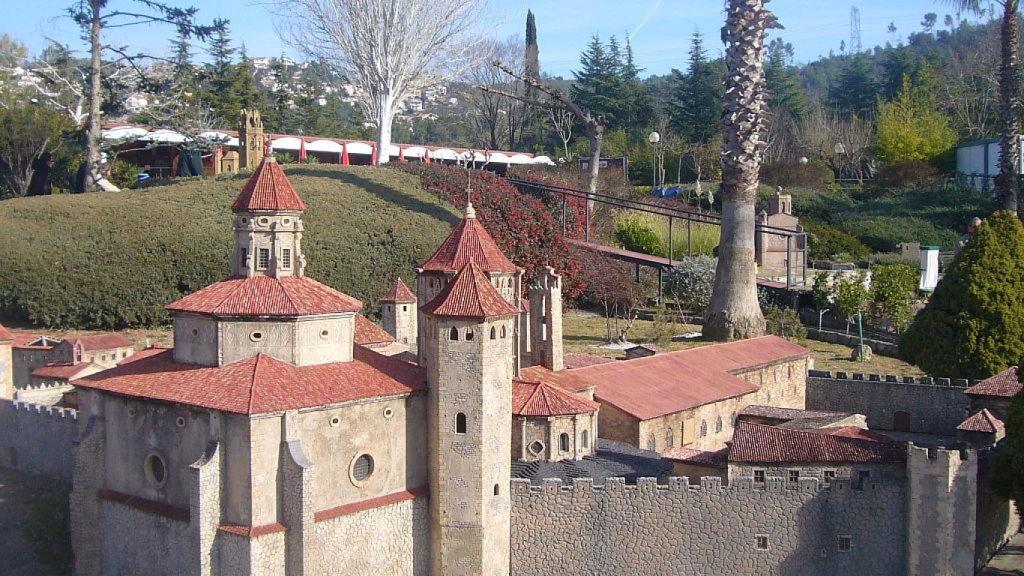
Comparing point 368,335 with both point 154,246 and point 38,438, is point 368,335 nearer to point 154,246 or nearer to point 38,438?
point 38,438

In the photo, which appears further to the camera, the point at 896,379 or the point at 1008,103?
the point at 1008,103

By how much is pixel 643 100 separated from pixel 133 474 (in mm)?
66145

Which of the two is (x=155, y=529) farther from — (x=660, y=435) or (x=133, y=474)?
(x=660, y=435)

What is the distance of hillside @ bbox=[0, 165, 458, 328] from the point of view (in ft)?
112

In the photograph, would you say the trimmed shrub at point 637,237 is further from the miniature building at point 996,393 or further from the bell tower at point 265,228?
the bell tower at point 265,228

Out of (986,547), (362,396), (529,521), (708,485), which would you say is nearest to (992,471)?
(986,547)

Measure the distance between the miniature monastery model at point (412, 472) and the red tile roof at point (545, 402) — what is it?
50mm

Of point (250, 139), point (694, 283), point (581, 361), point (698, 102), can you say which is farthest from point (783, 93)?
point (581, 361)

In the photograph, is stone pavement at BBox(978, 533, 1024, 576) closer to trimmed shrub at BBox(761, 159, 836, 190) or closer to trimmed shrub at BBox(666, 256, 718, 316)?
trimmed shrub at BBox(666, 256, 718, 316)

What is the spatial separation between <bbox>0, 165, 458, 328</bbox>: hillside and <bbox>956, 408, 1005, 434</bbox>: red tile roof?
1978cm

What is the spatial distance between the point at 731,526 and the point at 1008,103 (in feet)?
84.5

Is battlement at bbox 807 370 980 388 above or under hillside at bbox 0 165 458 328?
under

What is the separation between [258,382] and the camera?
21.2m

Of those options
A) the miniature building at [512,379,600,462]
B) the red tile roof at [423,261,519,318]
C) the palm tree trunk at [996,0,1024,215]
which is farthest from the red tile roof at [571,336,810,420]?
the palm tree trunk at [996,0,1024,215]
